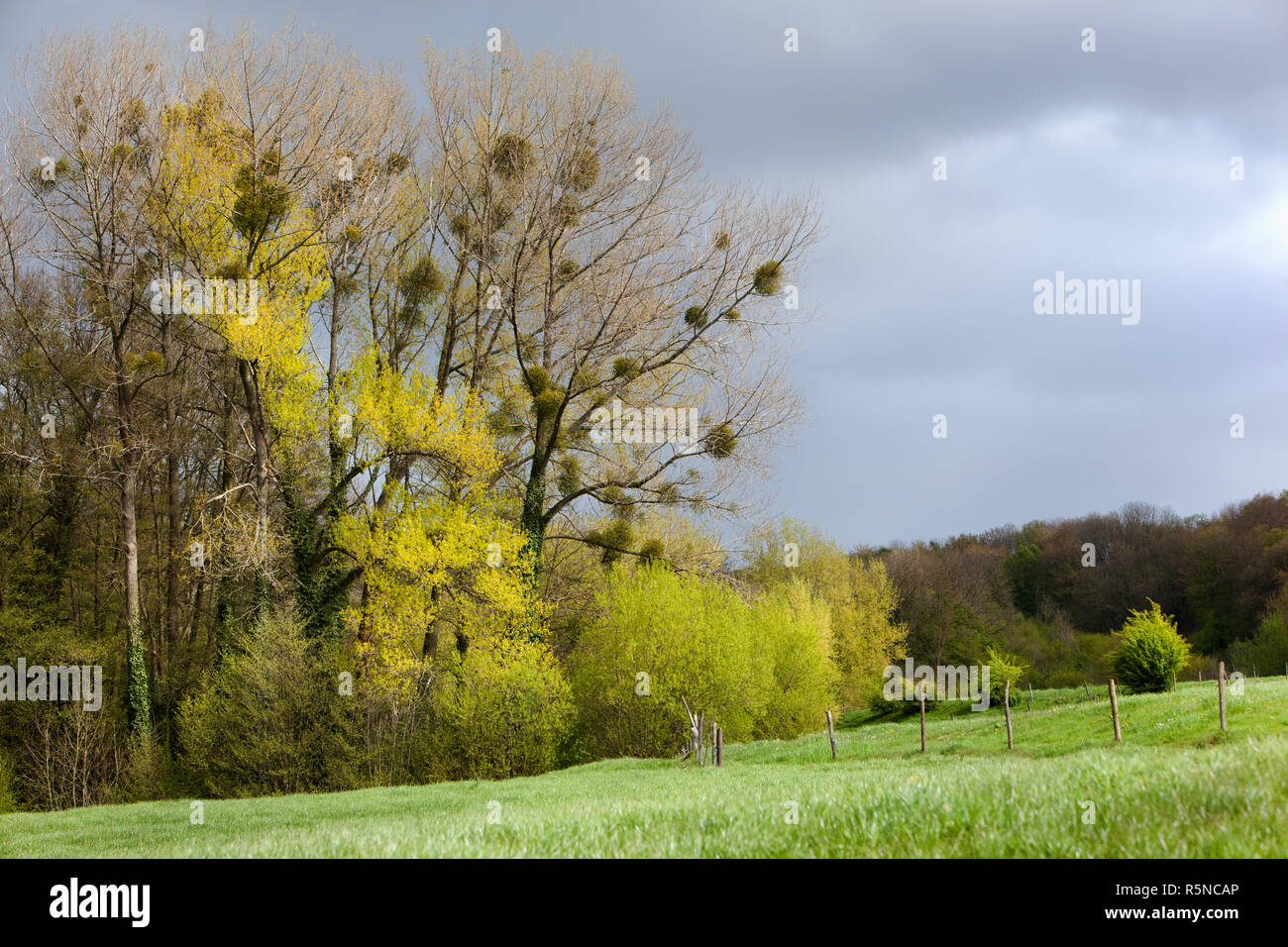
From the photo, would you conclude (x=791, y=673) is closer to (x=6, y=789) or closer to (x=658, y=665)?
(x=658, y=665)

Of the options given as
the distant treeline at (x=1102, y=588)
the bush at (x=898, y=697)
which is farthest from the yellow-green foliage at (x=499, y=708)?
the distant treeline at (x=1102, y=588)

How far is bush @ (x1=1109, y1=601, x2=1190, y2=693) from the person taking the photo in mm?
28422

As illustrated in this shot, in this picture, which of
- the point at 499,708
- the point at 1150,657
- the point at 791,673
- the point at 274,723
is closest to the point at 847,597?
the point at 791,673

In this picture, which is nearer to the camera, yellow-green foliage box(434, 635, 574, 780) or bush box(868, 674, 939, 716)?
yellow-green foliage box(434, 635, 574, 780)

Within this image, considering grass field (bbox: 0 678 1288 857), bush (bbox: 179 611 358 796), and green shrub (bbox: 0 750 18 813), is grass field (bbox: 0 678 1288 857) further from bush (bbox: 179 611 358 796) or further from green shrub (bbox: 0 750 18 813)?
green shrub (bbox: 0 750 18 813)

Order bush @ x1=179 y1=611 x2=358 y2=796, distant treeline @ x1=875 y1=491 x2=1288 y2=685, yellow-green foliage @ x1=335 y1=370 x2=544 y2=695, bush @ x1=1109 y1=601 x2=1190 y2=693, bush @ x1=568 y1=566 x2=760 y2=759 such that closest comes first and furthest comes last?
yellow-green foliage @ x1=335 y1=370 x2=544 y2=695
bush @ x1=179 y1=611 x2=358 y2=796
bush @ x1=1109 y1=601 x2=1190 y2=693
bush @ x1=568 y1=566 x2=760 y2=759
distant treeline @ x1=875 y1=491 x2=1288 y2=685

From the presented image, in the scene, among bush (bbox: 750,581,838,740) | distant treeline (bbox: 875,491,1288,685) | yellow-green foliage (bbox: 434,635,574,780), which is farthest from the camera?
distant treeline (bbox: 875,491,1288,685)

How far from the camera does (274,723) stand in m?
26.9

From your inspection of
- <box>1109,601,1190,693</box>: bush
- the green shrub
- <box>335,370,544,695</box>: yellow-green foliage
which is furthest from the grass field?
the green shrub

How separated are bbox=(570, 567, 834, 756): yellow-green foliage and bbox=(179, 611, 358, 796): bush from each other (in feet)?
26.3

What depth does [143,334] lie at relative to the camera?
3194cm

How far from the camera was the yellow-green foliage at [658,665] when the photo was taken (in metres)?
30.0
